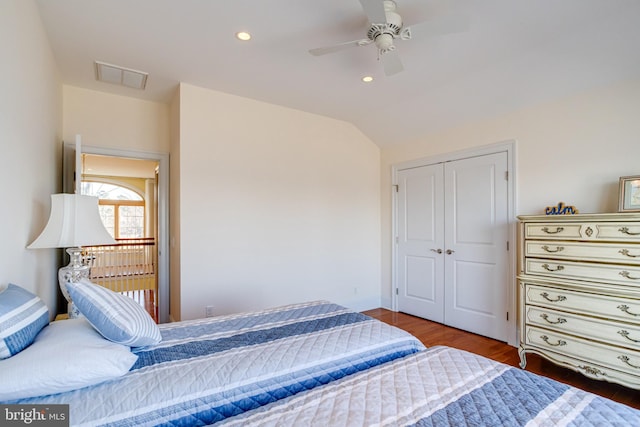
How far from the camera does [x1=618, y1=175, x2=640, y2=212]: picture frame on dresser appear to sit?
7.70ft

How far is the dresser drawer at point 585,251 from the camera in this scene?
7.18ft

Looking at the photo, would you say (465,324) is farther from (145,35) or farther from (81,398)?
(145,35)

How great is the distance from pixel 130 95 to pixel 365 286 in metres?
3.85

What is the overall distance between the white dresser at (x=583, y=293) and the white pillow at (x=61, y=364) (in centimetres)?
296

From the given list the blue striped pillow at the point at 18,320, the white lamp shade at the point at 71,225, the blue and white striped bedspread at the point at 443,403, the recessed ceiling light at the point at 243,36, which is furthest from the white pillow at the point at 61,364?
the recessed ceiling light at the point at 243,36

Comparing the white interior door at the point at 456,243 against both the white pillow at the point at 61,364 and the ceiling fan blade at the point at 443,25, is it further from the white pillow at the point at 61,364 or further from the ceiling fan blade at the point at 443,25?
the white pillow at the point at 61,364

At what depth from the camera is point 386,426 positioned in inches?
37.4

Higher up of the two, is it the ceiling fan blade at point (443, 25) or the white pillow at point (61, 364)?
the ceiling fan blade at point (443, 25)

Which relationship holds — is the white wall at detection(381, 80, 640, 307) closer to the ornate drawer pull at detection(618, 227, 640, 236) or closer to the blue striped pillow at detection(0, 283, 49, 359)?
the ornate drawer pull at detection(618, 227, 640, 236)

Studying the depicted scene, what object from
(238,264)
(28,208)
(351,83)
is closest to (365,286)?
(238,264)

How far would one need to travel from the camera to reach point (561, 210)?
2789mm

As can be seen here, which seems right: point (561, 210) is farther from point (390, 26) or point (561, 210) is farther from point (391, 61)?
point (390, 26)

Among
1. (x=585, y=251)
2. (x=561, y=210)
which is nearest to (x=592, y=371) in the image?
(x=585, y=251)

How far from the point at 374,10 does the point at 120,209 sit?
30.5 ft
